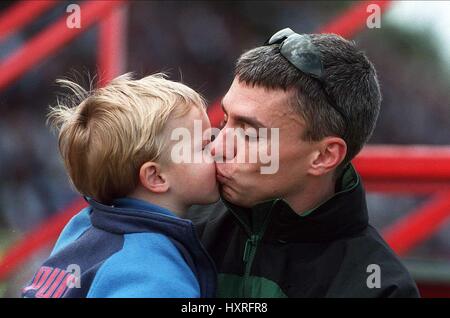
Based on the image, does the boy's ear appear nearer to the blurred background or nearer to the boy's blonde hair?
the boy's blonde hair

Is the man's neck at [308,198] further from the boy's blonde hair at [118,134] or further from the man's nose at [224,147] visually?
the boy's blonde hair at [118,134]

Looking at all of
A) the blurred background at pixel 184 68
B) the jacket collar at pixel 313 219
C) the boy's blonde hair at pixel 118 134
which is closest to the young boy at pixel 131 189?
the boy's blonde hair at pixel 118 134

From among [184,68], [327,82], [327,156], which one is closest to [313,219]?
[327,156]

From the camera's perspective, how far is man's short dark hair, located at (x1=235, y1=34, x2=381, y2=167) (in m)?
1.58

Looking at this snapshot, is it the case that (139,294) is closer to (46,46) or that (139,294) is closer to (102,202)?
(102,202)

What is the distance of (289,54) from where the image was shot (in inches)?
62.3

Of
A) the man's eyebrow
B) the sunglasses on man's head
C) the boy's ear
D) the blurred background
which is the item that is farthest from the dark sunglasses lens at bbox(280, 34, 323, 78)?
the blurred background

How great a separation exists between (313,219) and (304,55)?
13.1 inches

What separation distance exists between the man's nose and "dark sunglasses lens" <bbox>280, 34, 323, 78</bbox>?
195mm

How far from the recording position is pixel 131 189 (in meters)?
1.59

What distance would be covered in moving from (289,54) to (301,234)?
0.37m

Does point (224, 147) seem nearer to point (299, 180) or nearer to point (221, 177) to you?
point (221, 177)

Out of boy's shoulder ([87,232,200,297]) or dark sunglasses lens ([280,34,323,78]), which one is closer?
boy's shoulder ([87,232,200,297])

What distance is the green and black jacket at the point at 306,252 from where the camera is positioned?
147 centimetres
